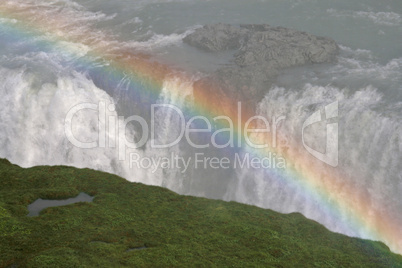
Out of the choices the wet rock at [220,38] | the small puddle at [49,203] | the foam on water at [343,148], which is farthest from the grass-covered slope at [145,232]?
the wet rock at [220,38]

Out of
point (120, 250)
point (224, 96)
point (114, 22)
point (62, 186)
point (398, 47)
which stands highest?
point (114, 22)

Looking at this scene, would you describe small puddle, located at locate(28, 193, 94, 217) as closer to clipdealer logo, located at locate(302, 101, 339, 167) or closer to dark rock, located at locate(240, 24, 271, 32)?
clipdealer logo, located at locate(302, 101, 339, 167)

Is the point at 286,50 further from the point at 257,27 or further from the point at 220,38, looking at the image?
the point at 220,38

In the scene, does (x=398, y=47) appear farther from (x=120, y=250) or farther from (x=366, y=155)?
(x=120, y=250)

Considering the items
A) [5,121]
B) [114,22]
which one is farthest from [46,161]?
[114,22]

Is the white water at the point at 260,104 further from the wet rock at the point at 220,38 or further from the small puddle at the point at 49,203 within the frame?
the small puddle at the point at 49,203

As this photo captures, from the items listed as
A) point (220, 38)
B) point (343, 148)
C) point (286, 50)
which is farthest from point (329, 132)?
point (220, 38)
